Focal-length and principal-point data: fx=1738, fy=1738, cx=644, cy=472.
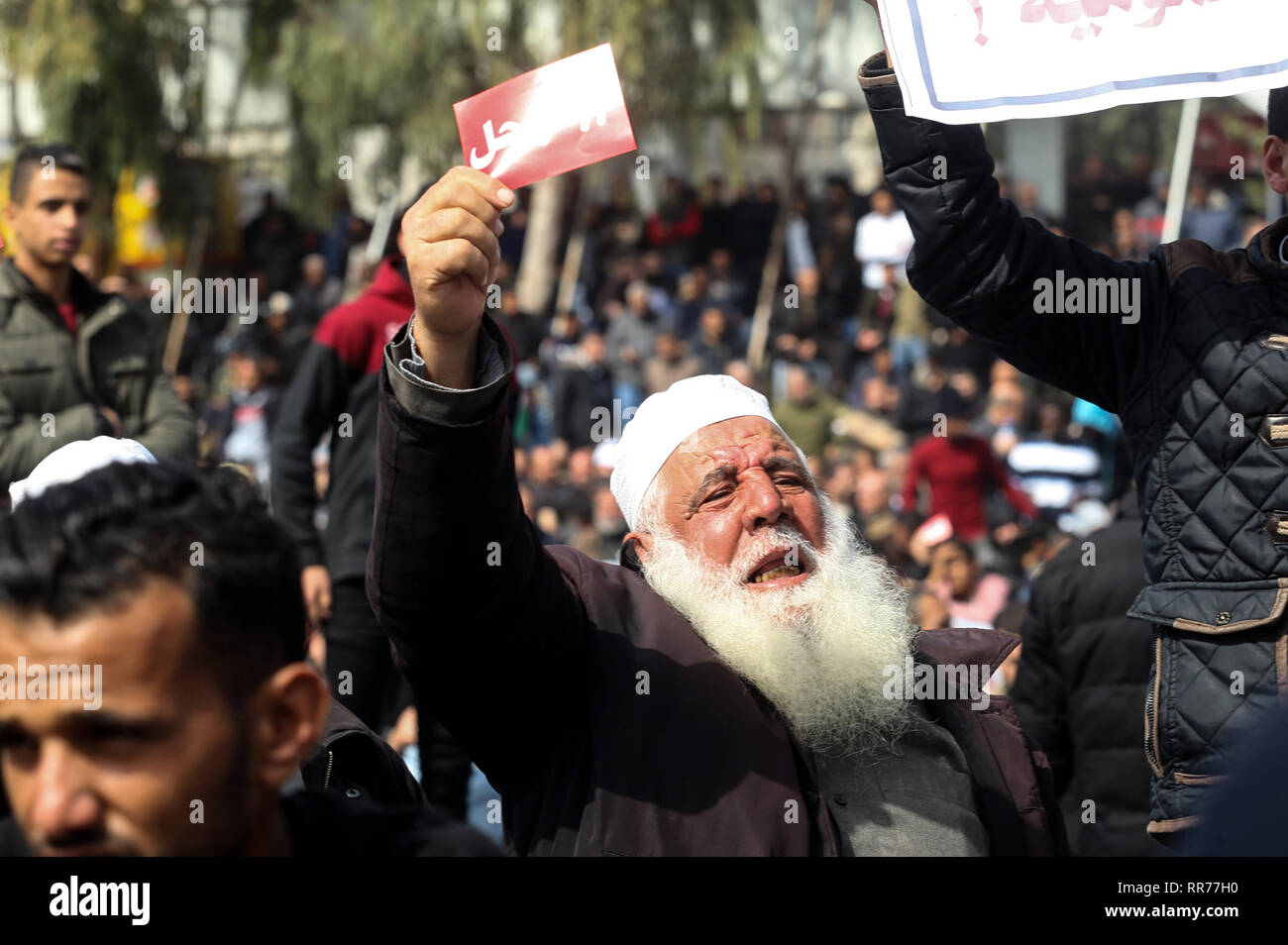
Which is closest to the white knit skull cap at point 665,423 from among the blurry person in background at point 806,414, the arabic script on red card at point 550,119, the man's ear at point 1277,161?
the arabic script on red card at point 550,119

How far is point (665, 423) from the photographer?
11.7ft

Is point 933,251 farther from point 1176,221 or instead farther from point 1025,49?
point 1176,221

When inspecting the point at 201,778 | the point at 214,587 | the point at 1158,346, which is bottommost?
the point at 201,778

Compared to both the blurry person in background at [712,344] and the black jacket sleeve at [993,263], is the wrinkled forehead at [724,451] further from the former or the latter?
the blurry person in background at [712,344]

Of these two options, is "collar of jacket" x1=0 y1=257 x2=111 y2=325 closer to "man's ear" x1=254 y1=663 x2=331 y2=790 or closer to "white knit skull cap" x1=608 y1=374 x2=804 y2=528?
"white knit skull cap" x1=608 y1=374 x2=804 y2=528

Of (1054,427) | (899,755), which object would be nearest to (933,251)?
(899,755)

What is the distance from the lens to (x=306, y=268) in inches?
723

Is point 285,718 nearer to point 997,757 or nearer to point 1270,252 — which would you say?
point 997,757

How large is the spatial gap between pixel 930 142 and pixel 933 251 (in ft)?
0.64

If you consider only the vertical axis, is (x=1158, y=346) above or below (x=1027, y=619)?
above

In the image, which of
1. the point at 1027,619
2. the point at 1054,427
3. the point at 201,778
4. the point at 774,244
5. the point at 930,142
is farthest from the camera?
the point at 774,244

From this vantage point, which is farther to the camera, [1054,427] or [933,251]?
[1054,427]

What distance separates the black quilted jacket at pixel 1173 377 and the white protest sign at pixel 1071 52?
8 cm

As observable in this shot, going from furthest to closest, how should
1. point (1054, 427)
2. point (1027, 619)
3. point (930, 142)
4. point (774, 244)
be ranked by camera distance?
point (774, 244) < point (1054, 427) < point (1027, 619) < point (930, 142)
